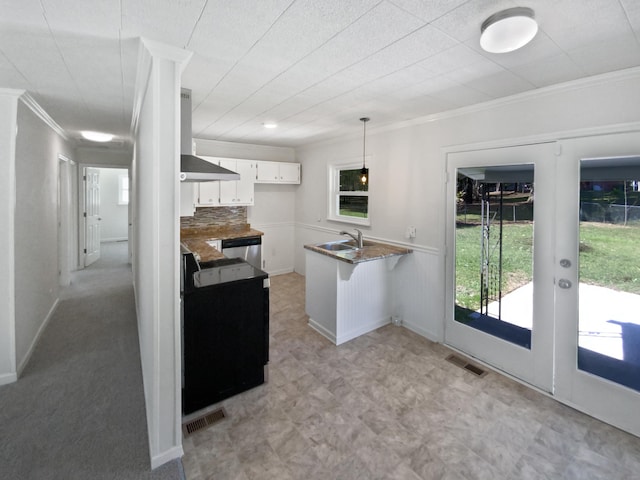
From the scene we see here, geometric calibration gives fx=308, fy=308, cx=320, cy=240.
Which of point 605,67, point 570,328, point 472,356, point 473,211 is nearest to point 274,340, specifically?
point 472,356

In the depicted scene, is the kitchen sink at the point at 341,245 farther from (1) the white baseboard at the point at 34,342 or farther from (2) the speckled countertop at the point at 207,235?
(1) the white baseboard at the point at 34,342

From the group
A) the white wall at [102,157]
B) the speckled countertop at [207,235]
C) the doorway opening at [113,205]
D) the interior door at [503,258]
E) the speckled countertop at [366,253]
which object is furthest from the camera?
the doorway opening at [113,205]

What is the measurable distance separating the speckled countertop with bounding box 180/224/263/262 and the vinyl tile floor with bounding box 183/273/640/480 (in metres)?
1.71

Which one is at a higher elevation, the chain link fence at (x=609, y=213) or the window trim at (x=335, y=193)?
the window trim at (x=335, y=193)

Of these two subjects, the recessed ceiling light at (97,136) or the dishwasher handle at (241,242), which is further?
the dishwasher handle at (241,242)

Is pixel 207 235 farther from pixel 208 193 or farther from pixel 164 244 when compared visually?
pixel 164 244

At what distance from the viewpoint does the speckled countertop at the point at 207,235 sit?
3823 mm

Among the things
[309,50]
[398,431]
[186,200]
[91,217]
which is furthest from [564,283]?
[91,217]

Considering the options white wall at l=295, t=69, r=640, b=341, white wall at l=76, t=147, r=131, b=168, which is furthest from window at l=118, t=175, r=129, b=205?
white wall at l=295, t=69, r=640, b=341

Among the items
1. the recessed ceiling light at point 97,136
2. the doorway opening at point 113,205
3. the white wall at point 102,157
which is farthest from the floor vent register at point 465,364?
A: the doorway opening at point 113,205

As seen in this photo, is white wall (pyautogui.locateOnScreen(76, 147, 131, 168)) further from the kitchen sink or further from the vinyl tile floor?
the vinyl tile floor

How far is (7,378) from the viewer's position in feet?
8.28

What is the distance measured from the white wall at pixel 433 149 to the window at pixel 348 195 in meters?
0.18

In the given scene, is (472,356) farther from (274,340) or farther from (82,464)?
(82,464)
